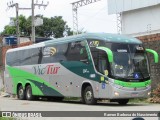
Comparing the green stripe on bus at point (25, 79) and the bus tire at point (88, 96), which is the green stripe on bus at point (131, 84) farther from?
the green stripe on bus at point (25, 79)

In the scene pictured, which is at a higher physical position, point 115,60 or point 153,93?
point 115,60

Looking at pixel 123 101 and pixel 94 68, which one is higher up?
pixel 94 68

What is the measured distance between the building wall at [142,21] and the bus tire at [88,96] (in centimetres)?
2102

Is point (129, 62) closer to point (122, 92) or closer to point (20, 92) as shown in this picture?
point (122, 92)

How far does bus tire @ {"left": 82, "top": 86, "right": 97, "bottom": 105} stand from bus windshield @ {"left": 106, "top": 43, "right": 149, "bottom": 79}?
182 cm

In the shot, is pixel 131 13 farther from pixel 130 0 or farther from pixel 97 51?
pixel 97 51

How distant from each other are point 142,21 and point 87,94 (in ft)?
81.9

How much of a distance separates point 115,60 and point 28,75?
874 centimetres

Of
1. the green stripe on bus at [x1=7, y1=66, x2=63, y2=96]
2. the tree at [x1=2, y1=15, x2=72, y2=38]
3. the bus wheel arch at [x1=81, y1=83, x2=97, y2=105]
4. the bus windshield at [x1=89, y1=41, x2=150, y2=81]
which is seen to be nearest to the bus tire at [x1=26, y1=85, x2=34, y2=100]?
the green stripe on bus at [x1=7, y1=66, x2=63, y2=96]

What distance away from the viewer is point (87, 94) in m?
21.1

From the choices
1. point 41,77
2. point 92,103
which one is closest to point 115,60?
point 92,103

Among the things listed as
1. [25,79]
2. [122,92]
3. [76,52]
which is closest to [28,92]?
[25,79]

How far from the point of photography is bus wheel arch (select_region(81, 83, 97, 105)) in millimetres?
20672

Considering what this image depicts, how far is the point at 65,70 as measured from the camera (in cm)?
2286
